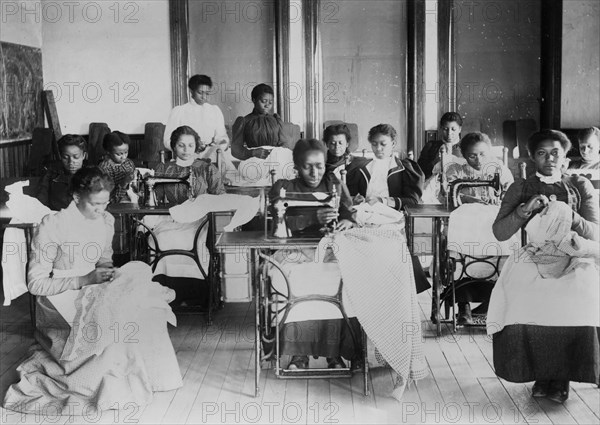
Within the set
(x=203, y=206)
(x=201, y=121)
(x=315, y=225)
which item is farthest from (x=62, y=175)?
(x=201, y=121)

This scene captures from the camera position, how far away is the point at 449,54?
7.86m

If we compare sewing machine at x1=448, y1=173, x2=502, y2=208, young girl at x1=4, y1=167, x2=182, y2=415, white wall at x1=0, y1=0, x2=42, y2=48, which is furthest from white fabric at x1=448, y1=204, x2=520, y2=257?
white wall at x1=0, y1=0, x2=42, y2=48

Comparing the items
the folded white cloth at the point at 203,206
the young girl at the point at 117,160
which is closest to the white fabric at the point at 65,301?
the folded white cloth at the point at 203,206

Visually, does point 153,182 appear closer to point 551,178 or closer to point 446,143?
point 551,178

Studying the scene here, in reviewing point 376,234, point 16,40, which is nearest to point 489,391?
point 376,234

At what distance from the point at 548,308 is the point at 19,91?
→ 17.6ft

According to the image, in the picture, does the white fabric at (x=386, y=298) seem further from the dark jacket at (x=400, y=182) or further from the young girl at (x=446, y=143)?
the young girl at (x=446, y=143)

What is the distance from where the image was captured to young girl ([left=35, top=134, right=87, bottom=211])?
192 inches

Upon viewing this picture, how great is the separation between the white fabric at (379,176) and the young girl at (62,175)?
1.72m

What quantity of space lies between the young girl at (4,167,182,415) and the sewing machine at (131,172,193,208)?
37.7 inches

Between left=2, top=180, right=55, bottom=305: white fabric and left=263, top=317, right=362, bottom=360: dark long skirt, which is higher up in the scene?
left=2, top=180, right=55, bottom=305: white fabric

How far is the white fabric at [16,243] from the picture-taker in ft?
14.3

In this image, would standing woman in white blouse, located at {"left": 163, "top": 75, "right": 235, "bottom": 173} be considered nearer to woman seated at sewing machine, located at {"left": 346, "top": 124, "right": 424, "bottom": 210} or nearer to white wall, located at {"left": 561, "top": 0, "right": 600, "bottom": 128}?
woman seated at sewing machine, located at {"left": 346, "top": 124, "right": 424, "bottom": 210}

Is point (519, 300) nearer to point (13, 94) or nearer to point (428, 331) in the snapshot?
point (428, 331)
